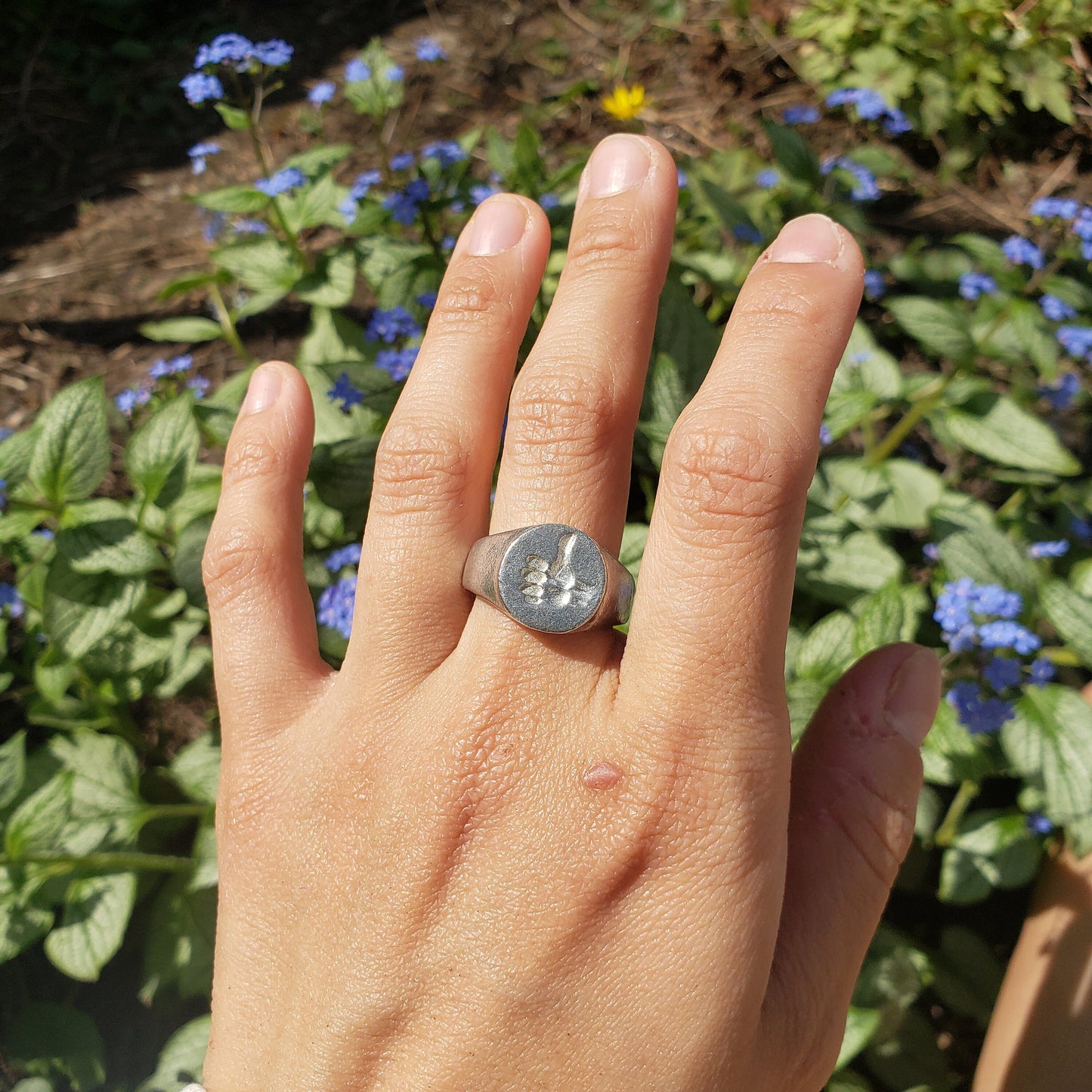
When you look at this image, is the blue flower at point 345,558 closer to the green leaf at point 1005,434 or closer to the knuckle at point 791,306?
the knuckle at point 791,306

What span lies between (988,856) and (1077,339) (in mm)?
1948

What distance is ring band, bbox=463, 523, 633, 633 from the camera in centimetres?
161

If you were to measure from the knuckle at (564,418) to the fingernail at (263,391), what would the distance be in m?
0.64

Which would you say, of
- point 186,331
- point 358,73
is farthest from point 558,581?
point 358,73

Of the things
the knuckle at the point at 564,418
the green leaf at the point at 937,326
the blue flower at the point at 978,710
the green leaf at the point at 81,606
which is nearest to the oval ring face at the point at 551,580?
the knuckle at the point at 564,418

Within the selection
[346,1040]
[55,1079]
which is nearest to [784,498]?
[346,1040]

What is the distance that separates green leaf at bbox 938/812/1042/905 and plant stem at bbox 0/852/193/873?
2.43 metres

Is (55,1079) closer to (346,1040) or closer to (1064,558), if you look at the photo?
A: (346,1040)

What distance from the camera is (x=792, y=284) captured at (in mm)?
1732

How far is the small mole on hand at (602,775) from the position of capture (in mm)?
1613

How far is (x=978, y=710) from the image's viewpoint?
2.45m

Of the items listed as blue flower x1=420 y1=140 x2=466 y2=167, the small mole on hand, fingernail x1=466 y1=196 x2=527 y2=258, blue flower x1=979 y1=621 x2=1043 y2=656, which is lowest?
blue flower x1=979 y1=621 x2=1043 y2=656

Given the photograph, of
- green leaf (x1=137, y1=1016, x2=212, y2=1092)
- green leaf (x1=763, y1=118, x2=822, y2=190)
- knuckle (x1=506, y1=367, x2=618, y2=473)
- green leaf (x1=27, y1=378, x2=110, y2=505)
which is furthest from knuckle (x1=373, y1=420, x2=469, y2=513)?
green leaf (x1=763, y1=118, x2=822, y2=190)

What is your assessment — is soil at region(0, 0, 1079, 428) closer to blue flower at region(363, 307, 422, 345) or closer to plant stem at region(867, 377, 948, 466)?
blue flower at region(363, 307, 422, 345)
